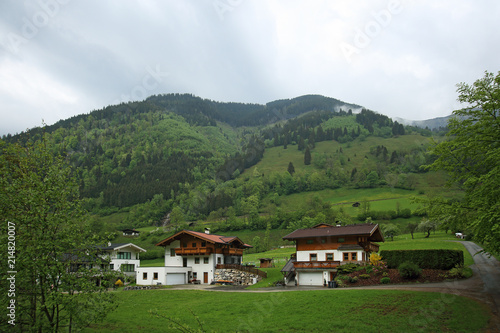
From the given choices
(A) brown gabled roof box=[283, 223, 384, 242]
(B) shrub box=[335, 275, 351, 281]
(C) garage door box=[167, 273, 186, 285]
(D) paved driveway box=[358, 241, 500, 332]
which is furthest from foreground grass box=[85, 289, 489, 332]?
(C) garage door box=[167, 273, 186, 285]

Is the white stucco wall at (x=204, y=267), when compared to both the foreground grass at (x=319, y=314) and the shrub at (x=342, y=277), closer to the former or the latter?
the shrub at (x=342, y=277)

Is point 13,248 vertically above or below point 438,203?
below

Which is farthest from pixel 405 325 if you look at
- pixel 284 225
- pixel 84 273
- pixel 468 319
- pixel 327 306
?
pixel 284 225

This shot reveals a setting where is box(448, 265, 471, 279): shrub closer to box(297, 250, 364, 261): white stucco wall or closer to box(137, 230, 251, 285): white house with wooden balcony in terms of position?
box(297, 250, 364, 261): white stucco wall

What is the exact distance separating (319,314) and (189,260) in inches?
1304

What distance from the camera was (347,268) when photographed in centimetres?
3903

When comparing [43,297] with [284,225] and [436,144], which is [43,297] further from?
[284,225]

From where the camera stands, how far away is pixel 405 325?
19609 millimetres

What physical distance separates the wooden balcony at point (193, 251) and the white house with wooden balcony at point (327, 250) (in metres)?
12.2

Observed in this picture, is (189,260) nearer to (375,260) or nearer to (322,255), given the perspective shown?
(322,255)

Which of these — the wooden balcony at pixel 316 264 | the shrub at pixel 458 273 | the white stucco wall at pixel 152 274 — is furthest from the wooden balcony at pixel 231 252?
the shrub at pixel 458 273

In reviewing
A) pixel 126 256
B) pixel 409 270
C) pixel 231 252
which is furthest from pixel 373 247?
pixel 126 256

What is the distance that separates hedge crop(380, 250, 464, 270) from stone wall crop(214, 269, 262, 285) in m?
18.9

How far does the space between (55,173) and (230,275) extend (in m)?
38.4
